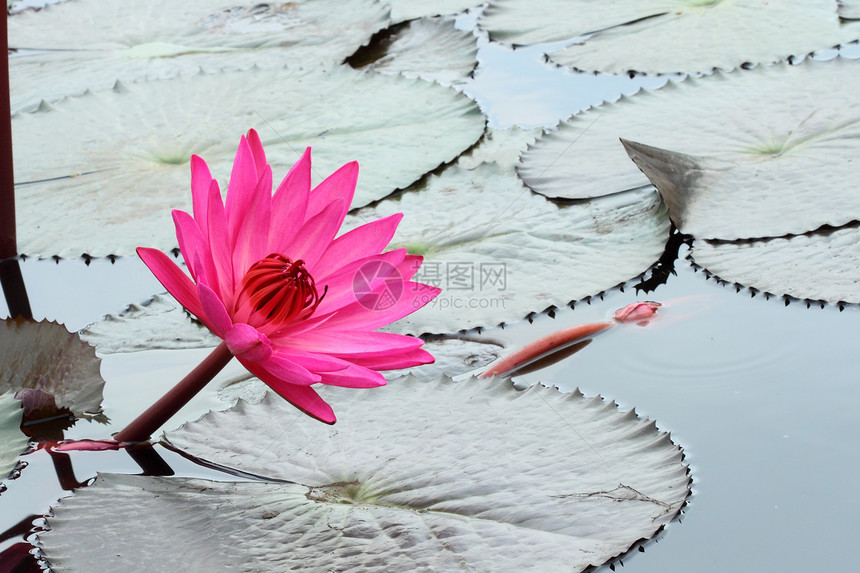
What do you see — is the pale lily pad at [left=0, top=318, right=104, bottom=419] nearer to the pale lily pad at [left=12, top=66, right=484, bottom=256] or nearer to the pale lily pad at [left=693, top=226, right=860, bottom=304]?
the pale lily pad at [left=12, top=66, right=484, bottom=256]

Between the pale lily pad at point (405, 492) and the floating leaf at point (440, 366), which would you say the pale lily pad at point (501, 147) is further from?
the pale lily pad at point (405, 492)

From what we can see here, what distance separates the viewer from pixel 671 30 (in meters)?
2.39

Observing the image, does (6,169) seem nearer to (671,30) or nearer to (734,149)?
(734,149)

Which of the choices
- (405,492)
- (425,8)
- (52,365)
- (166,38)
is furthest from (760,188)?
(166,38)

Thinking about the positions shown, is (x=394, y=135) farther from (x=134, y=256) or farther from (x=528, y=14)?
(x=528, y=14)

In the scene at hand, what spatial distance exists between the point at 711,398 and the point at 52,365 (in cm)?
94

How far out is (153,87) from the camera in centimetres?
222

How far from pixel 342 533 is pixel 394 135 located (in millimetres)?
1195

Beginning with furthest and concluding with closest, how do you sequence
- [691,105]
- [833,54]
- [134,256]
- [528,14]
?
[528,14]
[833,54]
[691,105]
[134,256]

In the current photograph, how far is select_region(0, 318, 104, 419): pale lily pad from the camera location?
121cm

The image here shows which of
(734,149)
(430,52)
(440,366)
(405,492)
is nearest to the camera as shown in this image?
(405,492)

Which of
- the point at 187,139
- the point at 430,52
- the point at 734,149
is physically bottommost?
the point at 734,149

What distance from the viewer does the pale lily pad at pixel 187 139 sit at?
1713 millimetres

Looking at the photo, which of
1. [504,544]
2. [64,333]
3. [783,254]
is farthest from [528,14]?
[504,544]
